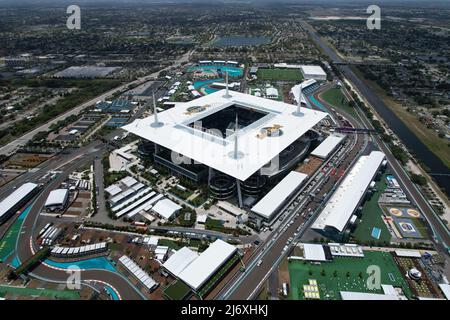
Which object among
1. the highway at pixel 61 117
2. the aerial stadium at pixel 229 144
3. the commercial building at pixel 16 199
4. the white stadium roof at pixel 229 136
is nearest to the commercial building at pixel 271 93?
the white stadium roof at pixel 229 136

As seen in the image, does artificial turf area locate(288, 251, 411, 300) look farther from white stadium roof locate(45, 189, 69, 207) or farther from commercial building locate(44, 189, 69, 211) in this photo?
white stadium roof locate(45, 189, 69, 207)

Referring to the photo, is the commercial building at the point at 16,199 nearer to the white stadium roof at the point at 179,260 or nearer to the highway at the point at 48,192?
the highway at the point at 48,192

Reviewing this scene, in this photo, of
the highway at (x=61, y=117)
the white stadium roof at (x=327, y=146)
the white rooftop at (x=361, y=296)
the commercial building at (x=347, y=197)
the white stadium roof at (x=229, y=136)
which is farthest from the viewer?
the highway at (x=61, y=117)

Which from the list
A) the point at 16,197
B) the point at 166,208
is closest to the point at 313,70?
the point at 166,208

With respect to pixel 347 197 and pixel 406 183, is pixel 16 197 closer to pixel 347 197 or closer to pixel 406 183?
pixel 347 197

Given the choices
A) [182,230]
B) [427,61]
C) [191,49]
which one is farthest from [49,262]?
[427,61]
